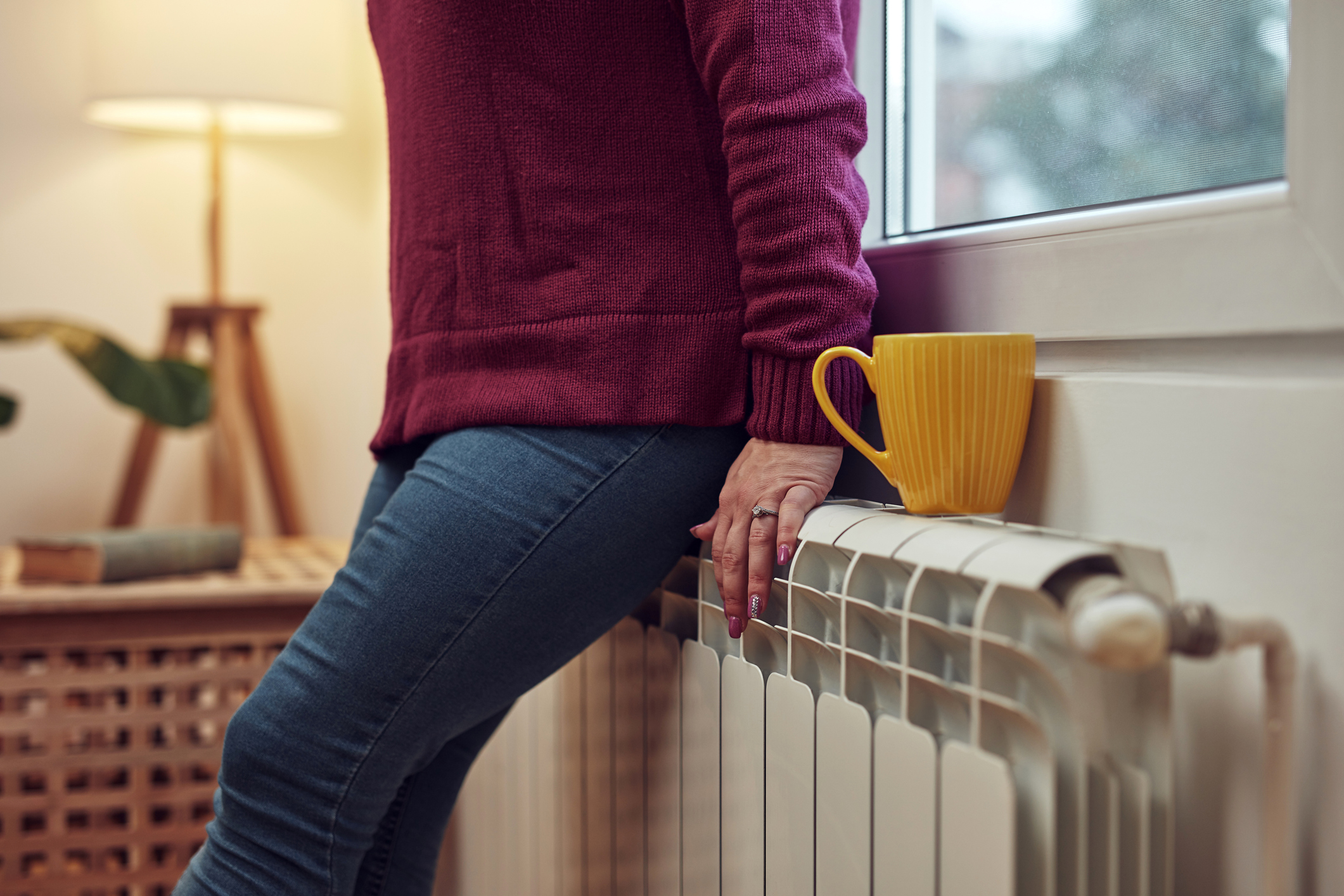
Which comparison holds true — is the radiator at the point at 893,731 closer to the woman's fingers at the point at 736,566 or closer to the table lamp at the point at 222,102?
the woman's fingers at the point at 736,566

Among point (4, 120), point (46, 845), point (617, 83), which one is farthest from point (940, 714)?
point (4, 120)

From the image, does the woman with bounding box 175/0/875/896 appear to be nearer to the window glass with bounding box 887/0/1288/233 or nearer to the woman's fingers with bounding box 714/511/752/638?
the woman's fingers with bounding box 714/511/752/638

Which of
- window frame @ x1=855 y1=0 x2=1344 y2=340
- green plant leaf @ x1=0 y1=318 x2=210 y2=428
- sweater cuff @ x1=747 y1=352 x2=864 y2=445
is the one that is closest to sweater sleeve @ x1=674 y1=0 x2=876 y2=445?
sweater cuff @ x1=747 y1=352 x2=864 y2=445

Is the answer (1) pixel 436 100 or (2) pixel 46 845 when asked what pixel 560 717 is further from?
(2) pixel 46 845

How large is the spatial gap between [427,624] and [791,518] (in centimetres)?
24

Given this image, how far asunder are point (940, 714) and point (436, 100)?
528 mm

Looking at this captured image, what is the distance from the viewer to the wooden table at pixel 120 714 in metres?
1.33

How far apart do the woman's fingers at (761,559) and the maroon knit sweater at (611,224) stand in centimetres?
6

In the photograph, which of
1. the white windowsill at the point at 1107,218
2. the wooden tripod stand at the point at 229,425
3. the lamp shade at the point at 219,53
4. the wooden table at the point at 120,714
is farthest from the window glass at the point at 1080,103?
the wooden tripod stand at the point at 229,425

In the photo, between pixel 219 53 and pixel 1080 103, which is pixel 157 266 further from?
pixel 1080 103

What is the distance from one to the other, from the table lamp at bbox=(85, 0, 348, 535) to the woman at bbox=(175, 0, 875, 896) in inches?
43.6

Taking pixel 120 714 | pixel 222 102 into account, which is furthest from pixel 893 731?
pixel 222 102

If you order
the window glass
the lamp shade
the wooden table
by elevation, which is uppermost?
the lamp shade

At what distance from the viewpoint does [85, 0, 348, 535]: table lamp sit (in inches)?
65.9
